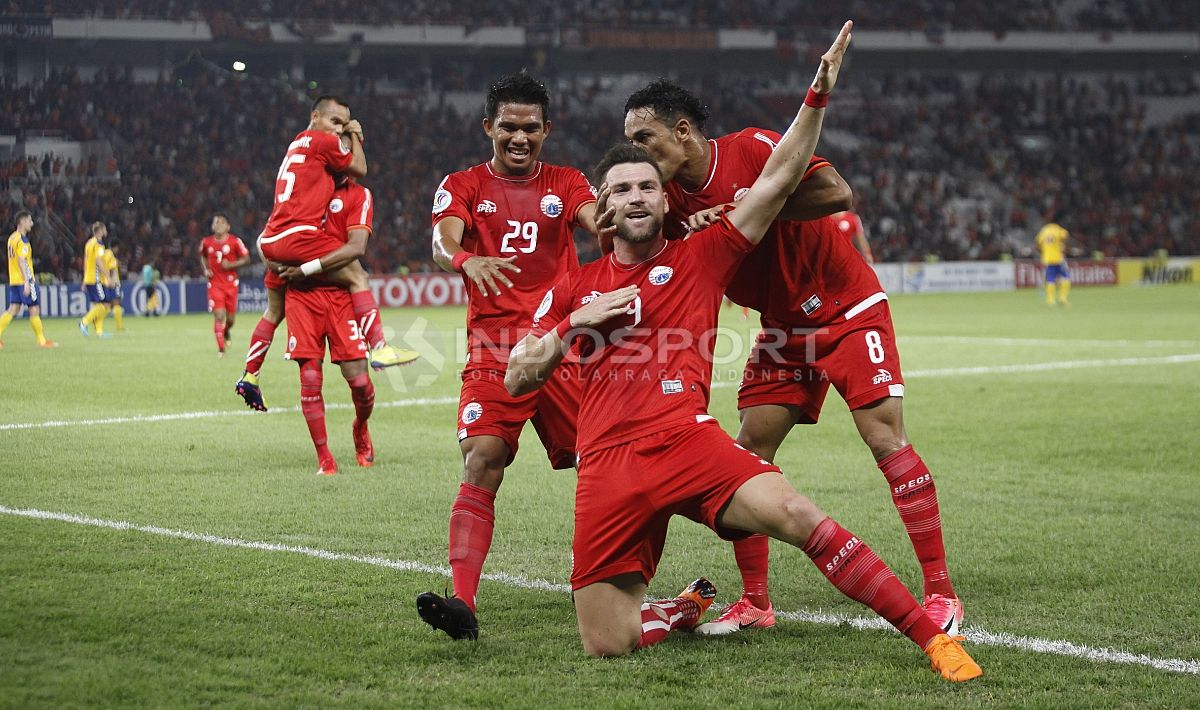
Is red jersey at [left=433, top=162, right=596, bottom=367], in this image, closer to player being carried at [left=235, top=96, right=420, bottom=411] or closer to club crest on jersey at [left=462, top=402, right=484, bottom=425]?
club crest on jersey at [left=462, top=402, right=484, bottom=425]

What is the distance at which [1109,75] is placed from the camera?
181ft

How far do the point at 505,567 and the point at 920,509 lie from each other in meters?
2.02

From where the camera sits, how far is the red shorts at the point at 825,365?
17.5 ft

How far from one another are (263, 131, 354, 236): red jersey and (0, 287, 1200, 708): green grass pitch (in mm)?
1803

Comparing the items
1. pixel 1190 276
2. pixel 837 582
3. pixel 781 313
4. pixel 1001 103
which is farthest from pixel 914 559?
pixel 1001 103

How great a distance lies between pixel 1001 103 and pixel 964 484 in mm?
48824

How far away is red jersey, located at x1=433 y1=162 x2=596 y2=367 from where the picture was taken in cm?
575

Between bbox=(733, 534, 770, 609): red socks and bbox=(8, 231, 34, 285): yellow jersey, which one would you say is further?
bbox=(8, 231, 34, 285): yellow jersey

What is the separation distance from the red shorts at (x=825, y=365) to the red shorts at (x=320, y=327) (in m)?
4.61

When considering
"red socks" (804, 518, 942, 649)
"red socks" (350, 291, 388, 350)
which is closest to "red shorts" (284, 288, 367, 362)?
"red socks" (350, 291, 388, 350)

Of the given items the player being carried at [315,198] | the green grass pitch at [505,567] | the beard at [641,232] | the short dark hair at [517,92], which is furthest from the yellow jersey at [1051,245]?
the beard at [641,232]

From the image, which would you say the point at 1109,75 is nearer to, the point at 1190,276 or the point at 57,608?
the point at 1190,276

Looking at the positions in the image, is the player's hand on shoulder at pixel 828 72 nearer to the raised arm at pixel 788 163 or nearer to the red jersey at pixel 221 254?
the raised arm at pixel 788 163

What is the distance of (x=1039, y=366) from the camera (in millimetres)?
16422
